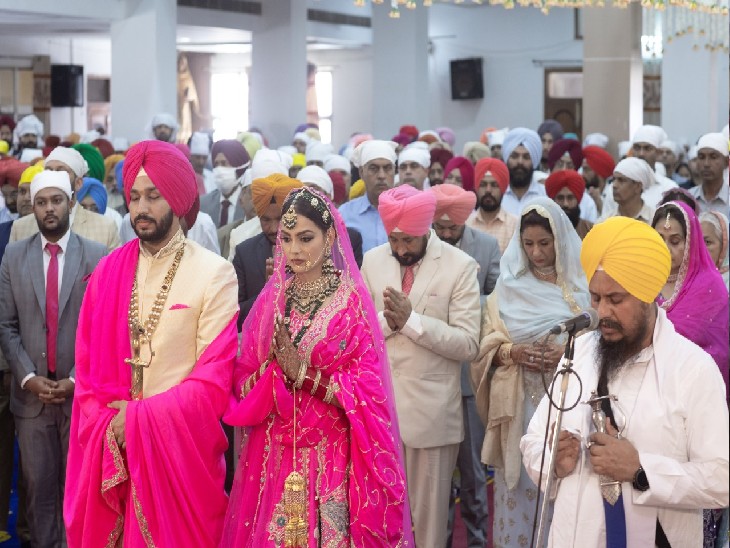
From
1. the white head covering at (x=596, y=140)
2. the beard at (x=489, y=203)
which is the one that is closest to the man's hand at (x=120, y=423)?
the beard at (x=489, y=203)

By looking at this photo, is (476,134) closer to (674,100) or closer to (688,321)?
(674,100)

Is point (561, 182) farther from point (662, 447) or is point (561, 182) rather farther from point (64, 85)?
point (64, 85)

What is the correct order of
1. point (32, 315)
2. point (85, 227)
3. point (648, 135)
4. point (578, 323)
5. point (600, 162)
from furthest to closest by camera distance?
Result: point (648, 135) → point (600, 162) → point (85, 227) → point (32, 315) → point (578, 323)

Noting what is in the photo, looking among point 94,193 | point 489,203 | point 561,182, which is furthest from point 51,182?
point 561,182

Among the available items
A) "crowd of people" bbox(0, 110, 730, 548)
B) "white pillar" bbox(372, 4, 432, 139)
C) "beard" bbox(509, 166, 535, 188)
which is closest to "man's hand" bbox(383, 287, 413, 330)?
"crowd of people" bbox(0, 110, 730, 548)

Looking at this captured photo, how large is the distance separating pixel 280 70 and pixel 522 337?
13646mm

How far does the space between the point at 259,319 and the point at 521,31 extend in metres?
20.1

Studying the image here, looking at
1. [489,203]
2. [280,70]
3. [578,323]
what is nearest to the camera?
[578,323]

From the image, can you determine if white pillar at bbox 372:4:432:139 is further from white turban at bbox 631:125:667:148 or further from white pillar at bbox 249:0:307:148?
white turban at bbox 631:125:667:148

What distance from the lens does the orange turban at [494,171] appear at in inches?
283

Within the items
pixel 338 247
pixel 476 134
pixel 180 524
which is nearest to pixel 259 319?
pixel 338 247

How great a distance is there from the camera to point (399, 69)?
19.6 metres

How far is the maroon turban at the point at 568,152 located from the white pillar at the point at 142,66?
6.58 meters

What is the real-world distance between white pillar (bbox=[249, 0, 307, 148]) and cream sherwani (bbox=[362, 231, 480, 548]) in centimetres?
1338
